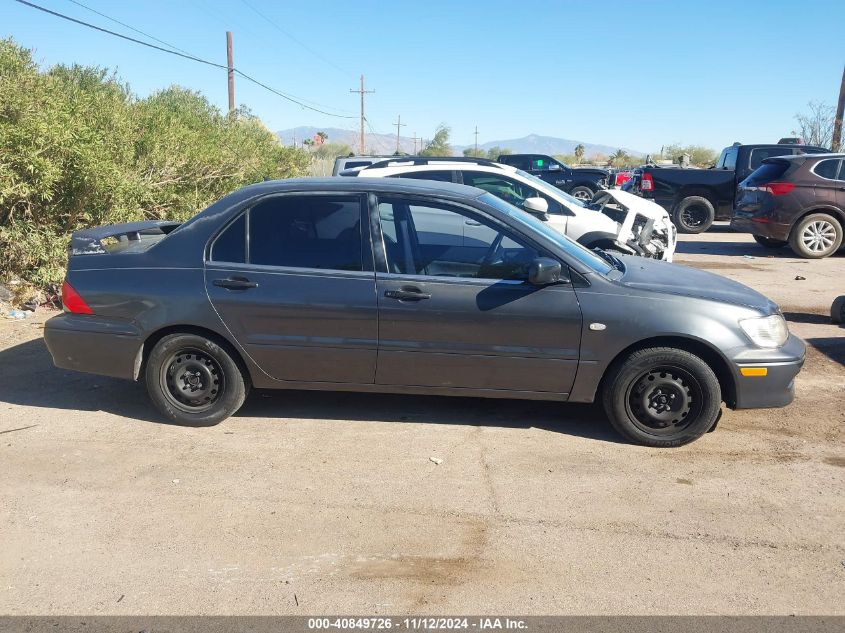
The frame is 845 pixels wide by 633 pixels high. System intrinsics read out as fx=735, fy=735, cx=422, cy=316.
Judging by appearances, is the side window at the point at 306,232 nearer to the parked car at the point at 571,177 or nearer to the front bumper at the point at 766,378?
the front bumper at the point at 766,378

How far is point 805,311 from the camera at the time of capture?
895 centimetres

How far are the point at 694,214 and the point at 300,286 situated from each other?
1486 cm

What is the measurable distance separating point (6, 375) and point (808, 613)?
613 cm

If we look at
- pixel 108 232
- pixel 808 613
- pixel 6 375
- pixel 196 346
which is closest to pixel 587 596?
pixel 808 613

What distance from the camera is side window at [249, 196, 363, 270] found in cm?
496

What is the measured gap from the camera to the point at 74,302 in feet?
17.0

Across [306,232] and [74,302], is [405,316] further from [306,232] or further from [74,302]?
[74,302]

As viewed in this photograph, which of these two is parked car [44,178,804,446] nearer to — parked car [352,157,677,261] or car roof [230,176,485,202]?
car roof [230,176,485,202]

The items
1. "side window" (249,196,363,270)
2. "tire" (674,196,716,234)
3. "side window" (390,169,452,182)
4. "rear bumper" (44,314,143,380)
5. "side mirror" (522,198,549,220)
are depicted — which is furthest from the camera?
"tire" (674,196,716,234)

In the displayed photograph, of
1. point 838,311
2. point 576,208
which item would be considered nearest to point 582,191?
point 576,208

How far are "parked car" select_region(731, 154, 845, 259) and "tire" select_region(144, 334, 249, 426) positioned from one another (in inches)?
437

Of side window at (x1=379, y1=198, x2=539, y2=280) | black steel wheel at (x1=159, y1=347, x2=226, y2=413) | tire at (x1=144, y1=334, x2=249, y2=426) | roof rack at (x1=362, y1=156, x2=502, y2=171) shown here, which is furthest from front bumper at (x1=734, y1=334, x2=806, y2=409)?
roof rack at (x1=362, y1=156, x2=502, y2=171)

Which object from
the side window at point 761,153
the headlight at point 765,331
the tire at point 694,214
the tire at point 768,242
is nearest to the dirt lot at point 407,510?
the headlight at point 765,331

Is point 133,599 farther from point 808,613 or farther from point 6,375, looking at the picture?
point 6,375
